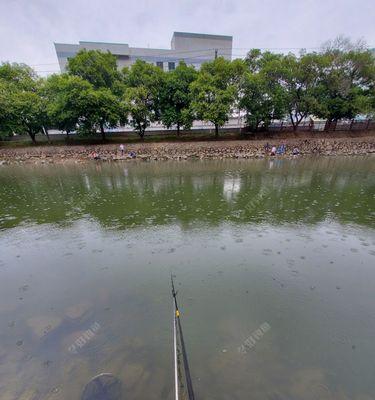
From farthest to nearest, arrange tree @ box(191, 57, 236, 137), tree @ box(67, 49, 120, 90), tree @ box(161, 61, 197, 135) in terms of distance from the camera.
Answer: tree @ box(67, 49, 120, 90) → tree @ box(161, 61, 197, 135) → tree @ box(191, 57, 236, 137)

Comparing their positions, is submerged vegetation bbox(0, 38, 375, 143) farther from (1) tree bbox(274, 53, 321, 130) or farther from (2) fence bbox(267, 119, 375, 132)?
(2) fence bbox(267, 119, 375, 132)

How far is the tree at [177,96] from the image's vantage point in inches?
1073

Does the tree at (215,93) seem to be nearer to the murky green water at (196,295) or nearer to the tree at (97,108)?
the tree at (97,108)

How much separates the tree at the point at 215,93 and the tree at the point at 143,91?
4847 millimetres

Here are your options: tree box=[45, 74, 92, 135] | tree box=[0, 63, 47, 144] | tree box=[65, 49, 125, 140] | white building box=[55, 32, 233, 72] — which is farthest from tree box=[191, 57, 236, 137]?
white building box=[55, 32, 233, 72]

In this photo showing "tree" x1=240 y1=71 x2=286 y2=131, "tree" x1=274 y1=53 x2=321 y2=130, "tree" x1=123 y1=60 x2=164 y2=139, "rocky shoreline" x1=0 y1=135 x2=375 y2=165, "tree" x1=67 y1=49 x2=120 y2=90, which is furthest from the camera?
"tree" x1=67 y1=49 x2=120 y2=90

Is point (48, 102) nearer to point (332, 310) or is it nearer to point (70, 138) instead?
point (70, 138)

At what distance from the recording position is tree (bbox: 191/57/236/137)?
83.5 ft

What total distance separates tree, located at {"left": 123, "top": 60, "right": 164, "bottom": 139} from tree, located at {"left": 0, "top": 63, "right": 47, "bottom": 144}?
35.9 ft

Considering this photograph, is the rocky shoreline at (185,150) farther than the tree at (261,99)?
No

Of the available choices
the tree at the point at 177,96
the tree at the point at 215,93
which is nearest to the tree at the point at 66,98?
the tree at the point at 177,96

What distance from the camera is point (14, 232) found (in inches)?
351

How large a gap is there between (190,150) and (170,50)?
3581 cm

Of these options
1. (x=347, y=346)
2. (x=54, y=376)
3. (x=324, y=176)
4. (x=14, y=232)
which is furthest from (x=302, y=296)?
(x=324, y=176)
